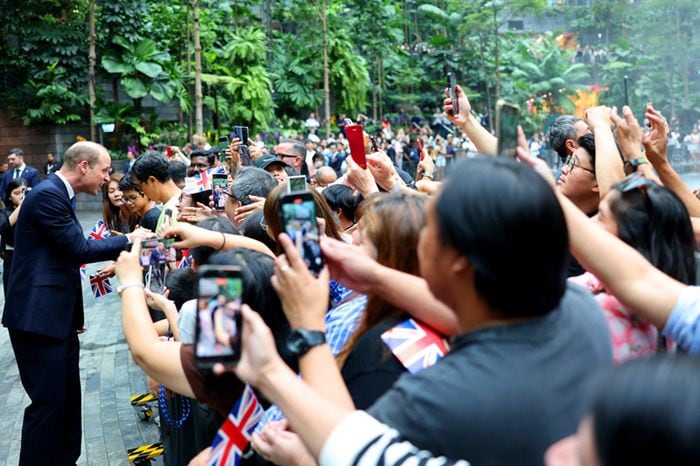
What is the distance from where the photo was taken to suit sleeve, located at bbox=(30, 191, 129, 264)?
15.9 feet

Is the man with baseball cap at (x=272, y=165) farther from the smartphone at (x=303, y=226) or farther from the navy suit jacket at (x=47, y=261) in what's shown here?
the smartphone at (x=303, y=226)

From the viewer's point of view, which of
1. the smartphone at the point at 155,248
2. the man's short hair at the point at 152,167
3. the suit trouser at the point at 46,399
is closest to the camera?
the smartphone at the point at 155,248

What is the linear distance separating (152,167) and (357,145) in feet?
8.11

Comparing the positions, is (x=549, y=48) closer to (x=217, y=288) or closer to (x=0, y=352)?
(x=0, y=352)

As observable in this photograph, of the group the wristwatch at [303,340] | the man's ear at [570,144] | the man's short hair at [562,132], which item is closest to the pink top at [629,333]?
the wristwatch at [303,340]

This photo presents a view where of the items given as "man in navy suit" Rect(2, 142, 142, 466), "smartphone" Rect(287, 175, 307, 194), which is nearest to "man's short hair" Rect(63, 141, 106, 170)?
"man in navy suit" Rect(2, 142, 142, 466)

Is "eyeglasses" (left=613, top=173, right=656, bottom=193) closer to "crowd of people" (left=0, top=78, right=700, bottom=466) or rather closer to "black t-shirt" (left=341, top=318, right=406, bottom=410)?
"crowd of people" (left=0, top=78, right=700, bottom=466)

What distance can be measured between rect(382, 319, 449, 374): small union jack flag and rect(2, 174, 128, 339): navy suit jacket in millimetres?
3201

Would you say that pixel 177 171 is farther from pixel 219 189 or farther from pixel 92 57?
pixel 92 57

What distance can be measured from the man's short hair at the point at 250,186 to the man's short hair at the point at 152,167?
0.92 m

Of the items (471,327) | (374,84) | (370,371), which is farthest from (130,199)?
(374,84)

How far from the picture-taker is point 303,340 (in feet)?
6.05

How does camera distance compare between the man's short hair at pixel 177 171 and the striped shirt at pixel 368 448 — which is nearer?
the striped shirt at pixel 368 448

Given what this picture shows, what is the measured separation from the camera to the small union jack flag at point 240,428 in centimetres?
217
